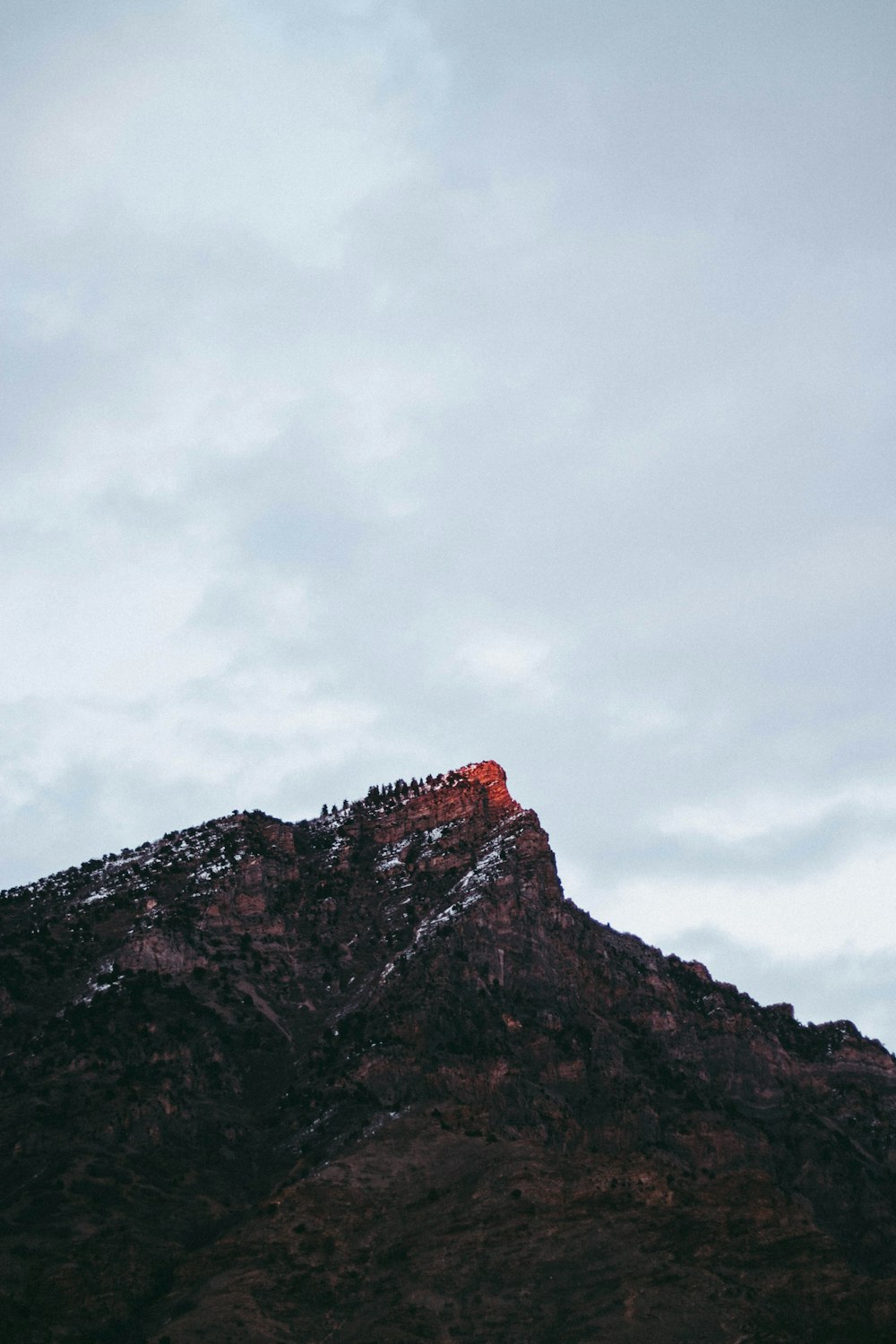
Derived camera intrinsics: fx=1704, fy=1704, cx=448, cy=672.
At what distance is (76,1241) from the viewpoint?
145 meters

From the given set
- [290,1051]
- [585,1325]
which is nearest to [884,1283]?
[585,1325]

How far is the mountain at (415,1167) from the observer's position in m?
136

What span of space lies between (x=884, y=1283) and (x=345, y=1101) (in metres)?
57.5

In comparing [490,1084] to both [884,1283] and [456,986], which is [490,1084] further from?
[884,1283]

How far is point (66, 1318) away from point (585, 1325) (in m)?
41.7

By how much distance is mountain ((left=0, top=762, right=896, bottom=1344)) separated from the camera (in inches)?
5364

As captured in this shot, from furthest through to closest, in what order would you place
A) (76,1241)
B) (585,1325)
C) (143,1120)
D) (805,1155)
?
1. (805,1155)
2. (143,1120)
3. (76,1241)
4. (585,1325)

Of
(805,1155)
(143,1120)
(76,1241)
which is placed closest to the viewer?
(76,1241)

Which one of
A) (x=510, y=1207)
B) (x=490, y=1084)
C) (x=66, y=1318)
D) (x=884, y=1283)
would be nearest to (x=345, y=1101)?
(x=490, y=1084)

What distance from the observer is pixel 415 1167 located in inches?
6142

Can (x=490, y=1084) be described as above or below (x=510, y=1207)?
above

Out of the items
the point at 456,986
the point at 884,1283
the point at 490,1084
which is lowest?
the point at 884,1283

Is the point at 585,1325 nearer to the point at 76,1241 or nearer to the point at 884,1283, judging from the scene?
the point at 884,1283

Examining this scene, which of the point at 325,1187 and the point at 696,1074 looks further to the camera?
the point at 696,1074
